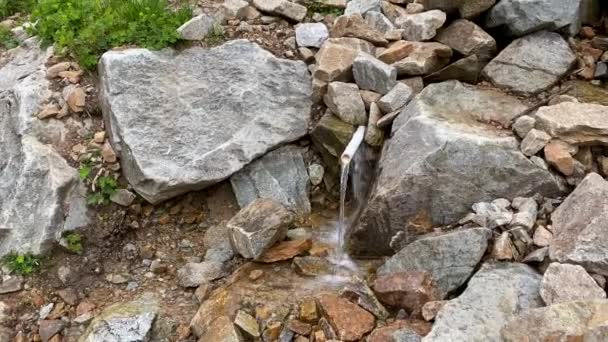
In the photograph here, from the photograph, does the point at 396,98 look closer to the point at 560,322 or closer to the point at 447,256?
the point at 447,256

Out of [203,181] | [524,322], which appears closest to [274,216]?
[203,181]

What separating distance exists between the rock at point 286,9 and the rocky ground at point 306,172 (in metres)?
0.02

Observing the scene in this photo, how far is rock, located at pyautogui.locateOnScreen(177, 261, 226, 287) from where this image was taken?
458 centimetres

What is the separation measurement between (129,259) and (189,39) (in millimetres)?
1884

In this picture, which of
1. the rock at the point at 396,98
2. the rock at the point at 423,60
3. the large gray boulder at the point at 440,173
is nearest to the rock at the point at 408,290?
the large gray boulder at the point at 440,173


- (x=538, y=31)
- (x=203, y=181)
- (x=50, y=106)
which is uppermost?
(x=538, y=31)

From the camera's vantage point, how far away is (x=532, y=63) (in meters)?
4.90

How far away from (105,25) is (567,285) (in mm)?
4009

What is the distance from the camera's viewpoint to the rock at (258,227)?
4.48 m

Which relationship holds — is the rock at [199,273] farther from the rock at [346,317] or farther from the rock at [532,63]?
the rock at [532,63]

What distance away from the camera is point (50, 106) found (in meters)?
5.14

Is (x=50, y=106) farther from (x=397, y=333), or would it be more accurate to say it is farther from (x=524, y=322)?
(x=524, y=322)

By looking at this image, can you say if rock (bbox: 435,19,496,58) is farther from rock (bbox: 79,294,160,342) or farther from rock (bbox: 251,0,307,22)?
rock (bbox: 79,294,160,342)

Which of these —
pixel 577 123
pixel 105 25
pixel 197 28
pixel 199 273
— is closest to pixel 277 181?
pixel 199 273
